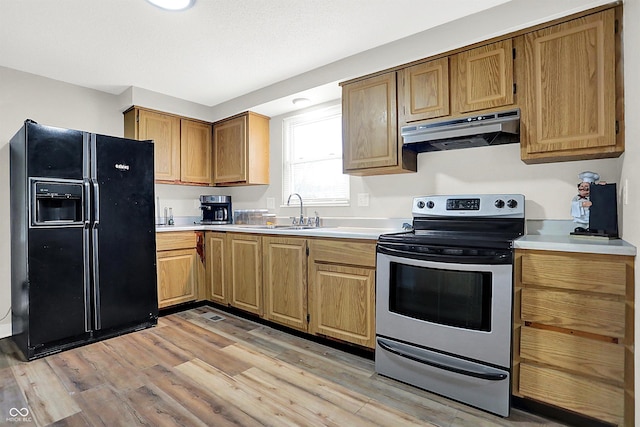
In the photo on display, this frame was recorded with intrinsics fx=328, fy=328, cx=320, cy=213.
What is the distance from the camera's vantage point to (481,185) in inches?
94.6

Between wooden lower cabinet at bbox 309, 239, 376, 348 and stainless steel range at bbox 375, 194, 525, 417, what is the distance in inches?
4.5

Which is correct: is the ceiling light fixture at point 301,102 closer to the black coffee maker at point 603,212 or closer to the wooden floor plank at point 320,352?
the wooden floor plank at point 320,352

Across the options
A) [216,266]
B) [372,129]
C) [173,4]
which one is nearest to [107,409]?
[216,266]

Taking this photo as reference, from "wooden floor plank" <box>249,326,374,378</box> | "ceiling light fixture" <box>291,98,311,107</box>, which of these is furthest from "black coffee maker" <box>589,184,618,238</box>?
"ceiling light fixture" <box>291,98,311,107</box>

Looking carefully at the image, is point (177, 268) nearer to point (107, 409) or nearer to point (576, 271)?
point (107, 409)

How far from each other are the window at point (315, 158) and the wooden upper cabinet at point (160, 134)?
125 cm

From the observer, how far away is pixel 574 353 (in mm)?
1564

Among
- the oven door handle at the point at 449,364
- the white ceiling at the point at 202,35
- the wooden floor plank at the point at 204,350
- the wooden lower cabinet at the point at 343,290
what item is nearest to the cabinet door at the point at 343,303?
the wooden lower cabinet at the point at 343,290

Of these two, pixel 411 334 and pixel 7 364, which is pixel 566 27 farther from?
pixel 7 364

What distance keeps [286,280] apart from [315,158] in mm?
1369

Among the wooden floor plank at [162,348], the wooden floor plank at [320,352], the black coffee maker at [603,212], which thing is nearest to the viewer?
the black coffee maker at [603,212]

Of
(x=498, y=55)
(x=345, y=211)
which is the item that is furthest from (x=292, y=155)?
(x=498, y=55)

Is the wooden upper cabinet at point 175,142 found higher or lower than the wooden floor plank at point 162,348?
higher

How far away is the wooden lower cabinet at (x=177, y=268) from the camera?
3.25m
